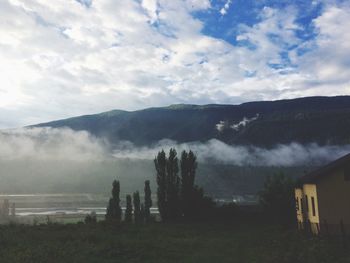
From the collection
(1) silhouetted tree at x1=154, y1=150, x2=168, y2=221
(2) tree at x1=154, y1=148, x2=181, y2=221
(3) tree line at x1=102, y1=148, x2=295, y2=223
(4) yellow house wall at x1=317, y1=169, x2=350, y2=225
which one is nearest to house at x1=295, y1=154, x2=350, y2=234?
(4) yellow house wall at x1=317, y1=169, x2=350, y2=225

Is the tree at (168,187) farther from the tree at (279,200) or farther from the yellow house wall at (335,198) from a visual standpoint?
the yellow house wall at (335,198)

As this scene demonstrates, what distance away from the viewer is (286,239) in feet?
98.7

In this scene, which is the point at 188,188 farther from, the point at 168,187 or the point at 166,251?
the point at 166,251

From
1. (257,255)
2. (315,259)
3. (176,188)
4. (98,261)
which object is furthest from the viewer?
(176,188)

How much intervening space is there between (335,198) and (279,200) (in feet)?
86.1

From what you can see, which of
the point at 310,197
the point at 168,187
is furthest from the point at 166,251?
the point at 168,187

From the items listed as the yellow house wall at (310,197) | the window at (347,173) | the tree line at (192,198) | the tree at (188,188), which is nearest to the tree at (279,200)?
the tree line at (192,198)

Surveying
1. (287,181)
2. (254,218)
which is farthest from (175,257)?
(287,181)

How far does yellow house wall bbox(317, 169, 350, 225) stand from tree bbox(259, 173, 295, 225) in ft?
66.2

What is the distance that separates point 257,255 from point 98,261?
9.03 metres

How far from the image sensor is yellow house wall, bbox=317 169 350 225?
32062 mm

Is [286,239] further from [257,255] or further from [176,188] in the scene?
[176,188]

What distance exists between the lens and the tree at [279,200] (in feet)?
182

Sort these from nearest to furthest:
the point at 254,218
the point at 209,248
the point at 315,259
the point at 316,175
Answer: the point at 315,259 < the point at 209,248 < the point at 316,175 < the point at 254,218
